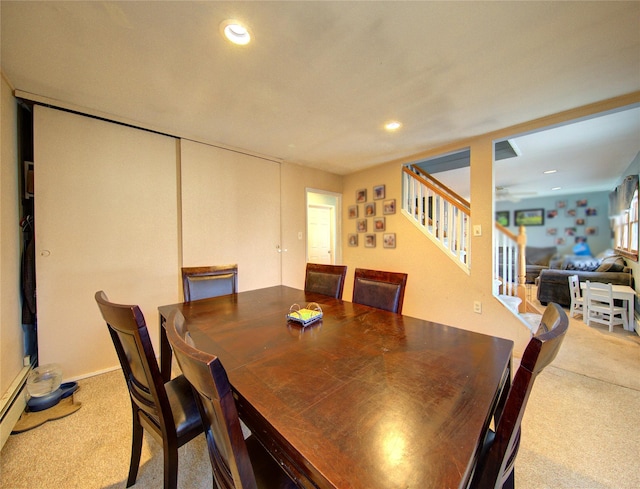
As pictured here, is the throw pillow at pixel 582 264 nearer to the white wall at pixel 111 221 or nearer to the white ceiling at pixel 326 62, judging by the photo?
the white ceiling at pixel 326 62

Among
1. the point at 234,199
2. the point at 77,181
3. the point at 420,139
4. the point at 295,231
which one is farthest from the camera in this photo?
the point at 295,231

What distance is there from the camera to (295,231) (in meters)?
3.60

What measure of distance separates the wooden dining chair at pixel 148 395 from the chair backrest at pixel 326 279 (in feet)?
3.89

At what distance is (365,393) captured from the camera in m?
0.74

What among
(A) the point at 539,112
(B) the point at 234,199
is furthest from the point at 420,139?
(B) the point at 234,199

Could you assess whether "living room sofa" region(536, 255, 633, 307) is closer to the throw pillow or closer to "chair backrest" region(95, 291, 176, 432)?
the throw pillow

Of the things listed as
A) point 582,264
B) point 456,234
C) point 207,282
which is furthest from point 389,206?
point 582,264

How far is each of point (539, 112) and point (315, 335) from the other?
2.68 meters

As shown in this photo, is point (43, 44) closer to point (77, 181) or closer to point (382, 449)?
point (77, 181)

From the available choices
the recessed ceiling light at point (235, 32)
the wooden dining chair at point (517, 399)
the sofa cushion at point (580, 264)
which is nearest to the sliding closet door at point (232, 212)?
the recessed ceiling light at point (235, 32)

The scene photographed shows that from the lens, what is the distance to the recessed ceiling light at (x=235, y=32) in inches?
49.5

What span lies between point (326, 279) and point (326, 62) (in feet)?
5.13

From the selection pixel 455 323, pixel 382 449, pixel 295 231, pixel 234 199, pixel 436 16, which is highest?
pixel 436 16

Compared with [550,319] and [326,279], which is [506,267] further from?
[550,319]
